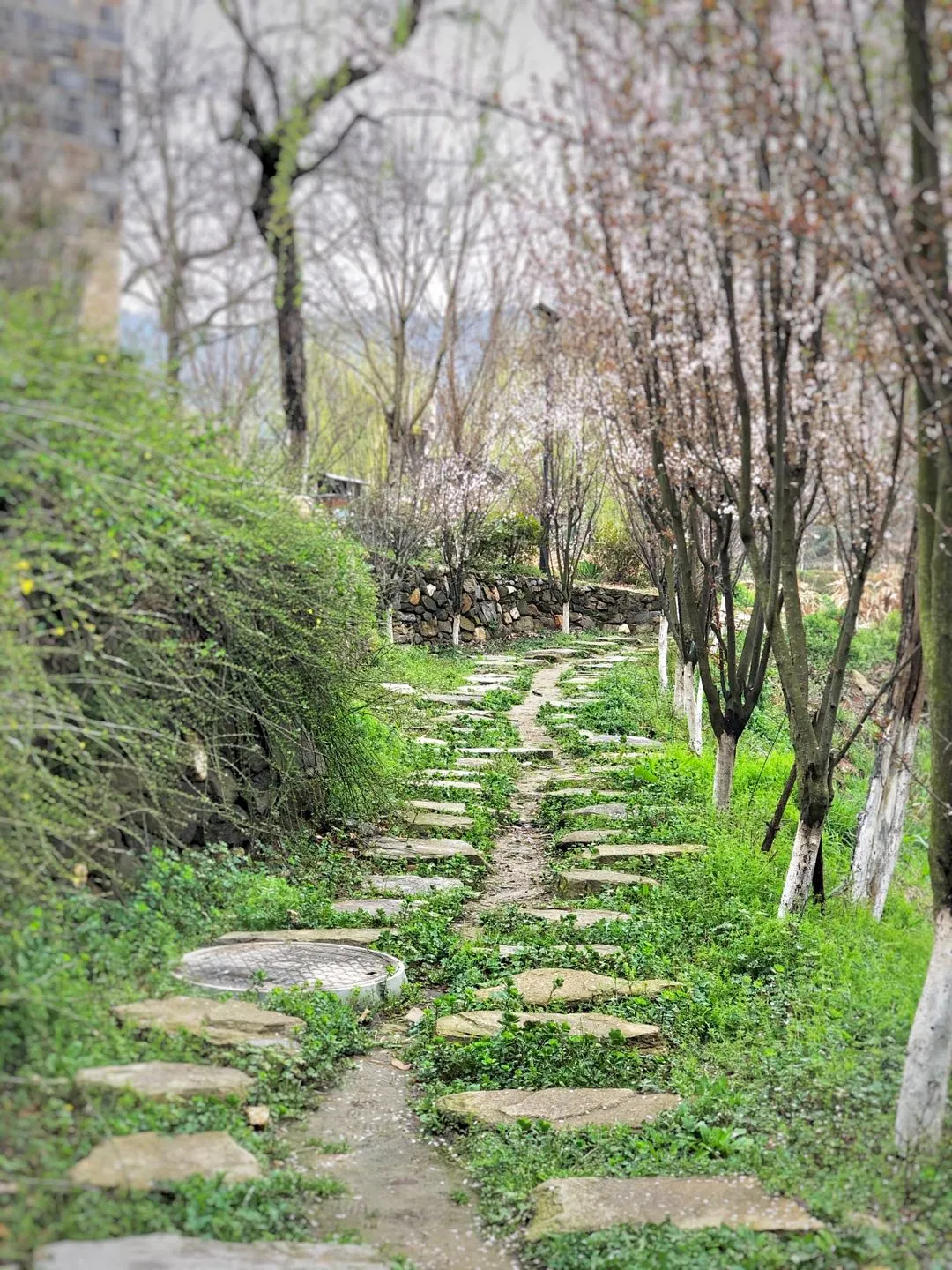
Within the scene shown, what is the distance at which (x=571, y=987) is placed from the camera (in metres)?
4.93

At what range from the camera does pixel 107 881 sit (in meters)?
4.80

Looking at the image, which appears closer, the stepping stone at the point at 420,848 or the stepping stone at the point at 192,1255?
the stepping stone at the point at 192,1255

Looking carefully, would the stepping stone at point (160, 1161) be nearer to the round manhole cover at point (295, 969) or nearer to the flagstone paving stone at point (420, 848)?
the round manhole cover at point (295, 969)

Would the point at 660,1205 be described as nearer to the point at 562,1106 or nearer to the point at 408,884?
the point at 562,1106

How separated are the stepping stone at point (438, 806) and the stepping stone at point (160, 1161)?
15.2 ft

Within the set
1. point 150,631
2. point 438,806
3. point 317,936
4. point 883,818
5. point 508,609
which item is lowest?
point 317,936

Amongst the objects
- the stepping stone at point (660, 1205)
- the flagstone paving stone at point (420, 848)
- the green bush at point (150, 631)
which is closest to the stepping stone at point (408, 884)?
the flagstone paving stone at point (420, 848)

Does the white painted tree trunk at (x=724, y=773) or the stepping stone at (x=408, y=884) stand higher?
the white painted tree trunk at (x=724, y=773)

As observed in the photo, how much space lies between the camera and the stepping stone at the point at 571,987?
4834mm

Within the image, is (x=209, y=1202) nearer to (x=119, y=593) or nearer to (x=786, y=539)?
(x=119, y=593)

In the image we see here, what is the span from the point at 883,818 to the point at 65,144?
16.3ft

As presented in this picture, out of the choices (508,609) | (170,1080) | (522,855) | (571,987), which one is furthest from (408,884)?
(508,609)

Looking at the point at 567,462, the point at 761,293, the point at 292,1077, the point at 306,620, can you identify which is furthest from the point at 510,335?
the point at 292,1077

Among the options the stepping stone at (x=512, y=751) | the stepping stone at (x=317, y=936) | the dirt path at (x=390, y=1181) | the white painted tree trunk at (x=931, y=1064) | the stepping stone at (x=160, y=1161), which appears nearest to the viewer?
the stepping stone at (x=160, y=1161)
